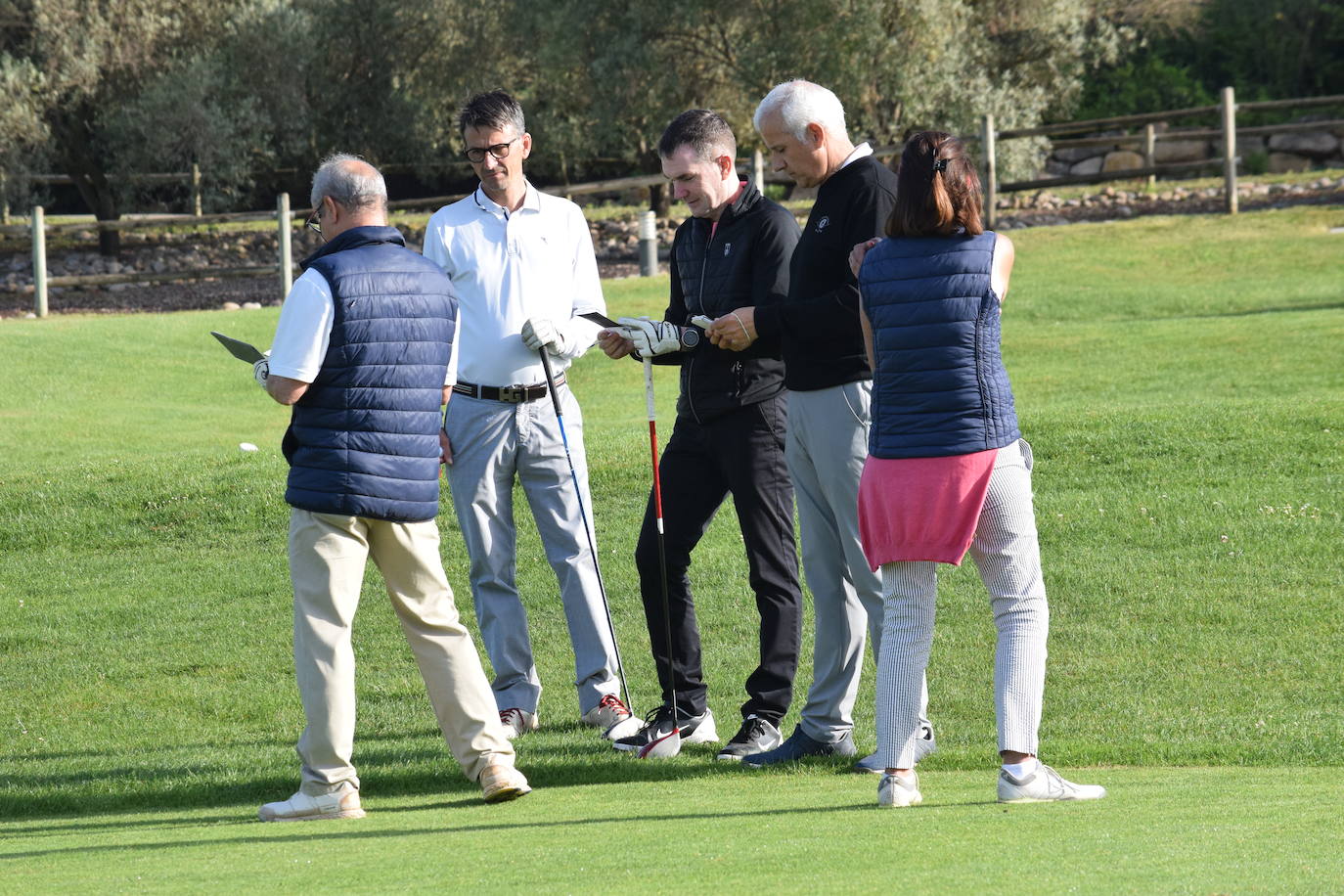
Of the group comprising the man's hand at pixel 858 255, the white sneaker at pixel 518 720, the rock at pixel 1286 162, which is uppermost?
the rock at pixel 1286 162

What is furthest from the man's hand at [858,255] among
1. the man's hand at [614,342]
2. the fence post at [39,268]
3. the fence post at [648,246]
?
the fence post at [39,268]

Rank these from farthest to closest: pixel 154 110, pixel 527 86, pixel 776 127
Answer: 1. pixel 527 86
2. pixel 154 110
3. pixel 776 127

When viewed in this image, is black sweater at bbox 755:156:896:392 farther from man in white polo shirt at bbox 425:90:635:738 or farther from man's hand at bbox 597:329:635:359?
man in white polo shirt at bbox 425:90:635:738

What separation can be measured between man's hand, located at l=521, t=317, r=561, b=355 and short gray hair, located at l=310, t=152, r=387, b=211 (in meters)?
1.13

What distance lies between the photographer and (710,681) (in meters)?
7.30

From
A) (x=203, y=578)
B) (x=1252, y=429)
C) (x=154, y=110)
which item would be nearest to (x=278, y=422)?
(x=203, y=578)

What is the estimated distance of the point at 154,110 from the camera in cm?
2744

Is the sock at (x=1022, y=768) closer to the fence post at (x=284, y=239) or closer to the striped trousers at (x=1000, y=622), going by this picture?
the striped trousers at (x=1000, y=622)

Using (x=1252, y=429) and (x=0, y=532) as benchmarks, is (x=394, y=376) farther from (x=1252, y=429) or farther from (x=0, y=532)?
(x=1252, y=429)

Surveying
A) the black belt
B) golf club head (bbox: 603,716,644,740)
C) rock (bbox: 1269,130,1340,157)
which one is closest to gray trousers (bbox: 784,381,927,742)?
golf club head (bbox: 603,716,644,740)

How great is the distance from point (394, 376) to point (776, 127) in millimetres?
1546

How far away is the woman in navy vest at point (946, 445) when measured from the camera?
452 centimetres

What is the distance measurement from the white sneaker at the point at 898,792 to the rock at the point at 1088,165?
29506mm

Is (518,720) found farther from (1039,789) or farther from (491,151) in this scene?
(1039,789)
